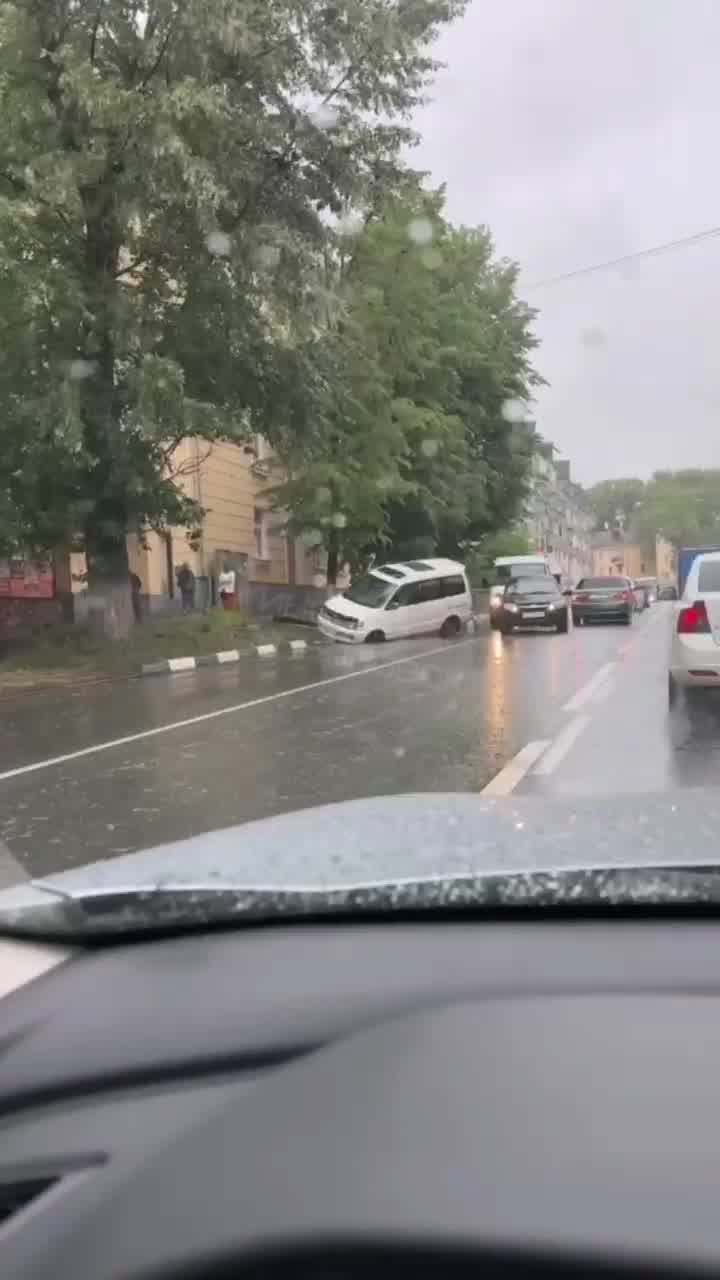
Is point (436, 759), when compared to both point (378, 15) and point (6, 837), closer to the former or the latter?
point (6, 837)

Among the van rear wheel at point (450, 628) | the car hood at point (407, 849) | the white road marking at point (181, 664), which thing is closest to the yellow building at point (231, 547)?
the van rear wheel at point (450, 628)

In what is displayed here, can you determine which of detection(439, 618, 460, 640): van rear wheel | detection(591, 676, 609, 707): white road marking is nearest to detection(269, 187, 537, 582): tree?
detection(439, 618, 460, 640): van rear wheel

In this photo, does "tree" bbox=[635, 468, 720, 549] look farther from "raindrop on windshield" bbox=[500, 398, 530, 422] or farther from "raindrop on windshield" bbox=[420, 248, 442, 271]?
"raindrop on windshield" bbox=[420, 248, 442, 271]

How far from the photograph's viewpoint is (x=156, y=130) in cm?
1524

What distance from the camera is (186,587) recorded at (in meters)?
29.7

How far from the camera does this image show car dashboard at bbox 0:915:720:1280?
118 cm

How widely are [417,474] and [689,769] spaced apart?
22822 millimetres

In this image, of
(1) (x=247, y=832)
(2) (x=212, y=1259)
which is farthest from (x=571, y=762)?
(2) (x=212, y=1259)

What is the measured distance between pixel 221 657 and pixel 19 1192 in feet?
65.6

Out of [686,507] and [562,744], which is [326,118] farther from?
[686,507]

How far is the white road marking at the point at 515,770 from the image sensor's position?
296 inches

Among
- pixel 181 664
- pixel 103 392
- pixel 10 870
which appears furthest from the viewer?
pixel 181 664

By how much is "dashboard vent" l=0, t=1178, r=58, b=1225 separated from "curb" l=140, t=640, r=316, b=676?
57.4 feet

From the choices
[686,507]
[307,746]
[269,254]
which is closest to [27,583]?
[269,254]
